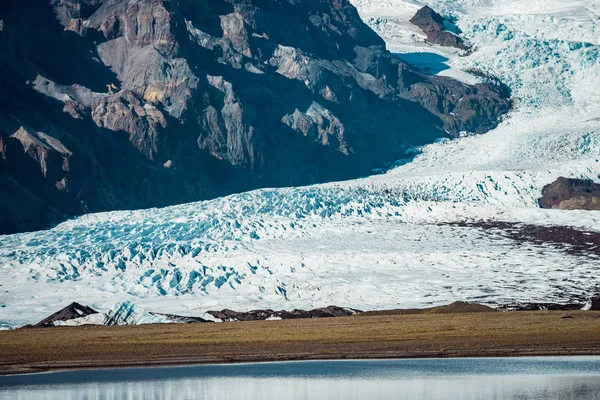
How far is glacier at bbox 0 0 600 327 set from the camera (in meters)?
63.2

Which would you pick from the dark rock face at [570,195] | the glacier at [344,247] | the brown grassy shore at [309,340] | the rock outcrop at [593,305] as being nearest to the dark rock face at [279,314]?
the glacier at [344,247]

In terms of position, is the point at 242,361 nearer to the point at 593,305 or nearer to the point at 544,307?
the point at 544,307

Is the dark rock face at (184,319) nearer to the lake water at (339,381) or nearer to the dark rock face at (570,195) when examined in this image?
the lake water at (339,381)

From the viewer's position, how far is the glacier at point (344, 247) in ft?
208

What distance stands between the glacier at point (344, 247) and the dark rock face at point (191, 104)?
18.7 metres

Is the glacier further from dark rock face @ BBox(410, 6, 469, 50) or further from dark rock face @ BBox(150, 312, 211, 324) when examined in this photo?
dark rock face @ BBox(410, 6, 469, 50)

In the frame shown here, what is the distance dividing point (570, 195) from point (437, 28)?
6369 cm

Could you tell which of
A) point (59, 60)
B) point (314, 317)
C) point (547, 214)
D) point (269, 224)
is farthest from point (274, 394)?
point (59, 60)

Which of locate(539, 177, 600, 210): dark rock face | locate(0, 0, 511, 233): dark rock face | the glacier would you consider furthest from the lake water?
locate(0, 0, 511, 233): dark rock face

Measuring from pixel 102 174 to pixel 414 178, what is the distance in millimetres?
31807

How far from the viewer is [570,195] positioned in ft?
278

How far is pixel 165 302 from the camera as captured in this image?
2509 inches

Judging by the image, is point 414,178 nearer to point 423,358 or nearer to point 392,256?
point 392,256

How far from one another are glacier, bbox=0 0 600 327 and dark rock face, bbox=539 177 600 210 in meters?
0.95
